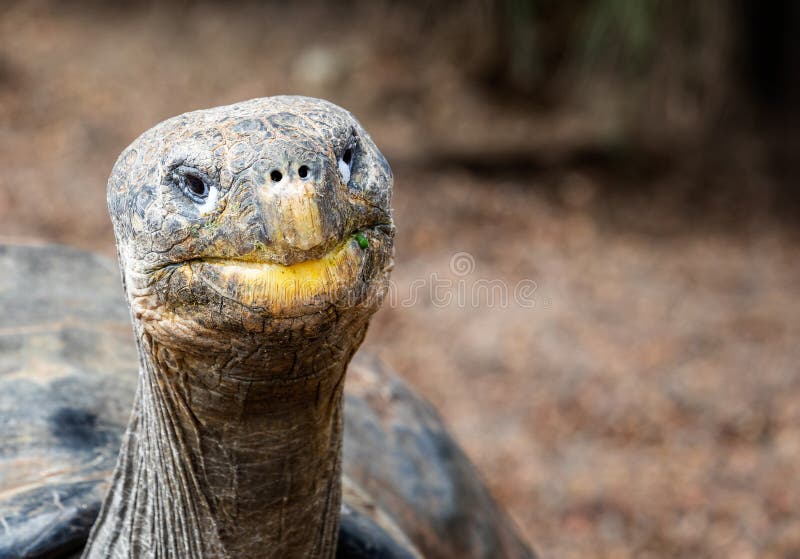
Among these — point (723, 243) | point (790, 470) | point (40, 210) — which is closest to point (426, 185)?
point (723, 243)

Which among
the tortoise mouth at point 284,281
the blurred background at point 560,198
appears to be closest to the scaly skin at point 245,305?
the tortoise mouth at point 284,281

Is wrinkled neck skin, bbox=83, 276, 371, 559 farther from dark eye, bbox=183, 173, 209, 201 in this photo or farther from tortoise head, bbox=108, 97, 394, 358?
dark eye, bbox=183, 173, 209, 201

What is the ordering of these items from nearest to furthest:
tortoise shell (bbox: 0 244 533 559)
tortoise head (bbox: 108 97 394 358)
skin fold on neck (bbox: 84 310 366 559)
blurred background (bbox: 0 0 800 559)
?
tortoise head (bbox: 108 97 394 358) < skin fold on neck (bbox: 84 310 366 559) < tortoise shell (bbox: 0 244 533 559) < blurred background (bbox: 0 0 800 559)

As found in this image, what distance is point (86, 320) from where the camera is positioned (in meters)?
2.03

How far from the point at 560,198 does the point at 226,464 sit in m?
4.70

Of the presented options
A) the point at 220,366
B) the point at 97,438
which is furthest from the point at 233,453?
the point at 97,438

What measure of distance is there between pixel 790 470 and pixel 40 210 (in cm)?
368

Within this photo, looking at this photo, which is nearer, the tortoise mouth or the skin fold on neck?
the tortoise mouth

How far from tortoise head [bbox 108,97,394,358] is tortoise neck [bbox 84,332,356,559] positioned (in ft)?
0.27

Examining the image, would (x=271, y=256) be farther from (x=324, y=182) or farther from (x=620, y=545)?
(x=620, y=545)

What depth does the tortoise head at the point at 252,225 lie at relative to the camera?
1105 mm

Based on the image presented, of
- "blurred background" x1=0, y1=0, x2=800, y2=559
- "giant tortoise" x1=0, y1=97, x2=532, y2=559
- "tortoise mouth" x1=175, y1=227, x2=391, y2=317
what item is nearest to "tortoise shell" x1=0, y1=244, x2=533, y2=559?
"giant tortoise" x1=0, y1=97, x2=532, y2=559

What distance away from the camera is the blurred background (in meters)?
3.56

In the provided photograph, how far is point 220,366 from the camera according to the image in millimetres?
1195
